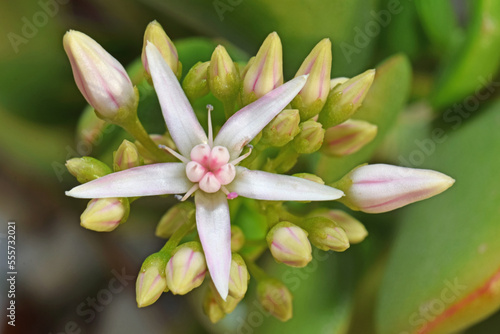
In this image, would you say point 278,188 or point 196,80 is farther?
point 196,80

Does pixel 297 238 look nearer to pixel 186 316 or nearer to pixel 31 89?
pixel 186 316

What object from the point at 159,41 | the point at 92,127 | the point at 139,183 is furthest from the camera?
the point at 92,127

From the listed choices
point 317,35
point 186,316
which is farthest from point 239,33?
point 186,316

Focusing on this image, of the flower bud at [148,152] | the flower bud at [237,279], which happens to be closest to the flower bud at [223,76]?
the flower bud at [148,152]

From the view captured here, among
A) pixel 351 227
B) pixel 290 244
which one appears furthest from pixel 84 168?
pixel 351 227

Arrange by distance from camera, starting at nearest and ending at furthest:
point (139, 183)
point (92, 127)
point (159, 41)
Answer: point (139, 183)
point (159, 41)
point (92, 127)

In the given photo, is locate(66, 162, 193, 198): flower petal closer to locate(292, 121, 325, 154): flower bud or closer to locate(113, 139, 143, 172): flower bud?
locate(113, 139, 143, 172): flower bud

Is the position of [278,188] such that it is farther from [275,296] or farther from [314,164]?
[314,164]
